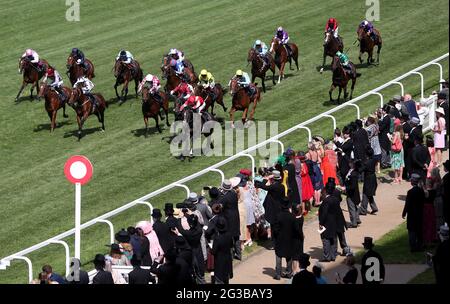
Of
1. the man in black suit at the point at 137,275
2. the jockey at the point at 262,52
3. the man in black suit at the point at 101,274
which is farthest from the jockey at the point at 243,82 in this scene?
the man in black suit at the point at 101,274

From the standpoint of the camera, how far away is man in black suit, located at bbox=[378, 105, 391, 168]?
25608 mm

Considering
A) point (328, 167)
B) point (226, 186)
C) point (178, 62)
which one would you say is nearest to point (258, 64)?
point (178, 62)

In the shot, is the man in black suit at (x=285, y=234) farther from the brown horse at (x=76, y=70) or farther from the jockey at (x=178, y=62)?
the brown horse at (x=76, y=70)

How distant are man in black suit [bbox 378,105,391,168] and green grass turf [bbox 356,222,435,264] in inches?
157

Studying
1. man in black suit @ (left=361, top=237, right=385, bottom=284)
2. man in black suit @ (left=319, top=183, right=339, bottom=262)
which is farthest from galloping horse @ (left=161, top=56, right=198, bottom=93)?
man in black suit @ (left=361, top=237, right=385, bottom=284)

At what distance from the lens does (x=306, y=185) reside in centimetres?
2330

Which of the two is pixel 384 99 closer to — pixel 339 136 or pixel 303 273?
pixel 339 136

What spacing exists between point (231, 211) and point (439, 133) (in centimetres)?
622

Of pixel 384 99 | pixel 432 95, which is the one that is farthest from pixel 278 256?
pixel 384 99

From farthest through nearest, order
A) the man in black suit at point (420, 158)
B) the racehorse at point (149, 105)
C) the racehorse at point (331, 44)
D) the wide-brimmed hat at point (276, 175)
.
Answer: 1. the racehorse at point (331, 44)
2. the racehorse at point (149, 105)
3. the man in black suit at point (420, 158)
4. the wide-brimmed hat at point (276, 175)

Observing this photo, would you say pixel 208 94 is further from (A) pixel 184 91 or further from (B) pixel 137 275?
(B) pixel 137 275

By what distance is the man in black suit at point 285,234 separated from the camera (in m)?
19.7

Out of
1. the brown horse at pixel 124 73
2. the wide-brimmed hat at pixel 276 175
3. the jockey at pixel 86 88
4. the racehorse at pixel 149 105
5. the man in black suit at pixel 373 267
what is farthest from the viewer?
the brown horse at pixel 124 73

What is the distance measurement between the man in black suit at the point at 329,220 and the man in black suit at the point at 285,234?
2.74ft
